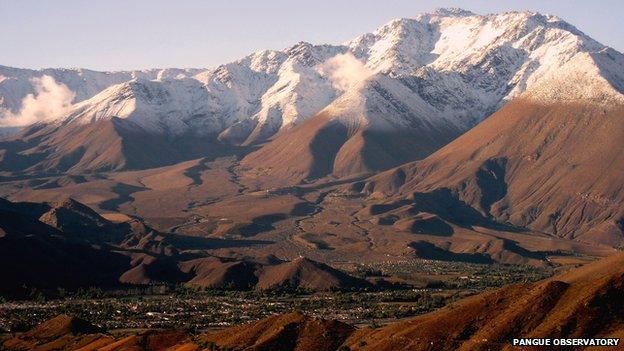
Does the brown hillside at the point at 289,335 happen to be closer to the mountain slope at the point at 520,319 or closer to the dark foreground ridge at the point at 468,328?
the dark foreground ridge at the point at 468,328

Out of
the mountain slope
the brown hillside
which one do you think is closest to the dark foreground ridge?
the mountain slope

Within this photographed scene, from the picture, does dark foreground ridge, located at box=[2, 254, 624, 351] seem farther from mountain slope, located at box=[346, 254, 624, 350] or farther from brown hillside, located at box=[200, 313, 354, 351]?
brown hillside, located at box=[200, 313, 354, 351]

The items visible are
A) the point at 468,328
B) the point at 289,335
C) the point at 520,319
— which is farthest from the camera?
the point at 289,335

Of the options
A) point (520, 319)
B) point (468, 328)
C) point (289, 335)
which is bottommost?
point (289, 335)

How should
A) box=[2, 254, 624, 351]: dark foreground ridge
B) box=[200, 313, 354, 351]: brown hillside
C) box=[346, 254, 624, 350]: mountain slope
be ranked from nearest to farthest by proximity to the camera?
box=[346, 254, 624, 350]: mountain slope
box=[2, 254, 624, 351]: dark foreground ridge
box=[200, 313, 354, 351]: brown hillside

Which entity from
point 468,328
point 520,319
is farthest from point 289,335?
point 520,319

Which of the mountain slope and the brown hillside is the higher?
the mountain slope

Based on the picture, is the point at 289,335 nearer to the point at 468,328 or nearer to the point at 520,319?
the point at 468,328

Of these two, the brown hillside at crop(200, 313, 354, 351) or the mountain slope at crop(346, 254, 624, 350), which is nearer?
the mountain slope at crop(346, 254, 624, 350)

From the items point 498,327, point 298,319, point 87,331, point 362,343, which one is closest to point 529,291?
point 498,327

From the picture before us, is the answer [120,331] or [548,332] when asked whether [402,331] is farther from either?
[120,331]

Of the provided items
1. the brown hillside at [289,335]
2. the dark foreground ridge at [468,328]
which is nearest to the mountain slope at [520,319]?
the dark foreground ridge at [468,328]
